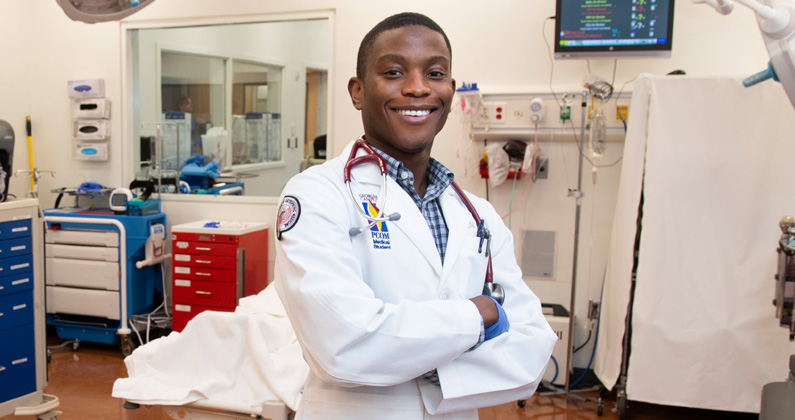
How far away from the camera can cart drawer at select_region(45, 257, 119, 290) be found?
4.05m

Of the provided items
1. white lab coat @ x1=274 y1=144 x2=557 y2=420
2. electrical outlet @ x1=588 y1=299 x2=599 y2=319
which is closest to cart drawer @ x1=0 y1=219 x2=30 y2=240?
white lab coat @ x1=274 y1=144 x2=557 y2=420

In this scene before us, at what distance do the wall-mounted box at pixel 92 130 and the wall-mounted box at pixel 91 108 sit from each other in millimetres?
45

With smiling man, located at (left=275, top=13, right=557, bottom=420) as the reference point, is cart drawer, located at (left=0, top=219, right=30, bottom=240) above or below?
below

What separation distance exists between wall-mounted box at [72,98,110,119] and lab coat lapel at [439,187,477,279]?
4024 mm

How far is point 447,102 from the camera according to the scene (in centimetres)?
118

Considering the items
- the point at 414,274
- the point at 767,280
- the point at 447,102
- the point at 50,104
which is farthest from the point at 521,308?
the point at 50,104

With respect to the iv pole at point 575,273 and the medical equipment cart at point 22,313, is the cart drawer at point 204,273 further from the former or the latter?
the iv pole at point 575,273

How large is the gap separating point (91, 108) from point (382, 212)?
13.8 feet

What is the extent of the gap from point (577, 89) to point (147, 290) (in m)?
3.22

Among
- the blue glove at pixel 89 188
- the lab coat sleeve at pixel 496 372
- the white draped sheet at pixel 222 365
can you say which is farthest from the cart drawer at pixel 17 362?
the lab coat sleeve at pixel 496 372

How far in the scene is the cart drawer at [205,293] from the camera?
4000mm

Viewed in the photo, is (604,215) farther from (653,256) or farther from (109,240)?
(109,240)

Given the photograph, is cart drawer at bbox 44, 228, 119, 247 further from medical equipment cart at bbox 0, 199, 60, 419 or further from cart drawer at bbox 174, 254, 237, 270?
medical equipment cart at bbox 0, 199, 60, 419

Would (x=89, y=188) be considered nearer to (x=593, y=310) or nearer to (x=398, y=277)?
(x=593, y=310)
